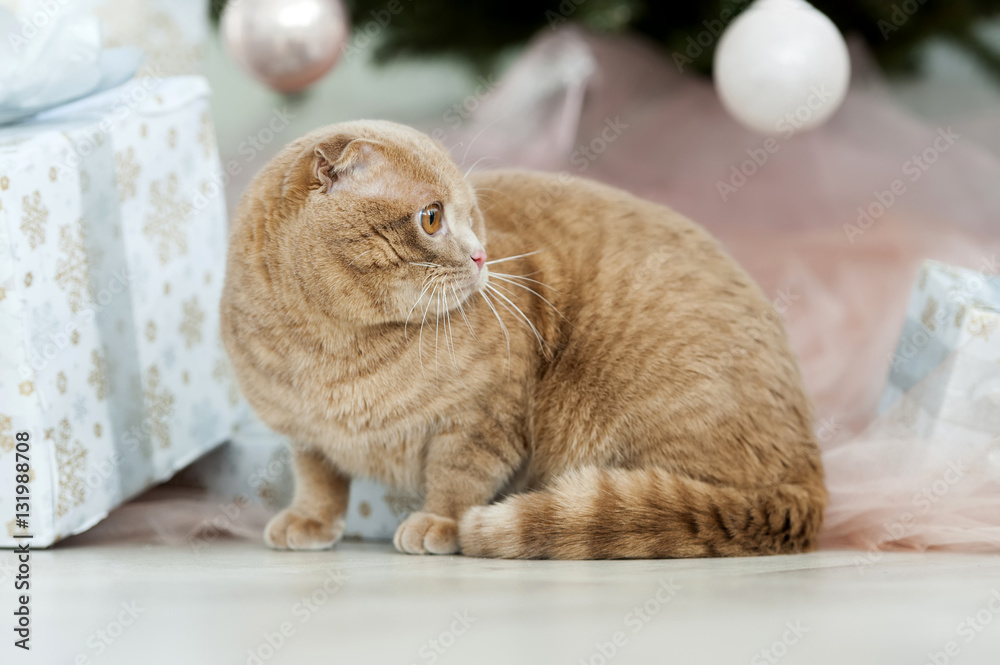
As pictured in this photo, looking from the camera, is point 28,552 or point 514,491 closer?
point 28,552

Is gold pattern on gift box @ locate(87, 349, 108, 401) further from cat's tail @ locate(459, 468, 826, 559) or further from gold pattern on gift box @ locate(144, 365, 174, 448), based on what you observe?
cat's tail @ locate(459, 468, 826, 559)

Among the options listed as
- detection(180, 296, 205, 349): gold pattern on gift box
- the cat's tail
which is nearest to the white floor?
the cat's tail

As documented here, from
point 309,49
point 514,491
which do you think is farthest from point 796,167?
point 514,491

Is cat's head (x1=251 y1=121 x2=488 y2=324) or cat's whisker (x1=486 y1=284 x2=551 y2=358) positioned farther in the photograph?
cat's whisker (x1=486 y1=284 x2=551 y2=358)

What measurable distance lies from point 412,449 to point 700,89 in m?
1.69

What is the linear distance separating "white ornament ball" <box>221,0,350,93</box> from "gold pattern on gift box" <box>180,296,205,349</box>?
0.49 meters

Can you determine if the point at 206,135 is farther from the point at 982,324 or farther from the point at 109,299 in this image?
the point at 982,324

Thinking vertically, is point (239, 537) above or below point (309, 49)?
below

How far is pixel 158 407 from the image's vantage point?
148 cm

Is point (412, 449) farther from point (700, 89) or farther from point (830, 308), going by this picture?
point (700, 89)

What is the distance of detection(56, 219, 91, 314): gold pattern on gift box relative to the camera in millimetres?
1237

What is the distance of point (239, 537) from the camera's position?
140 centimetres

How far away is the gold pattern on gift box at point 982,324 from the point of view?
127cm

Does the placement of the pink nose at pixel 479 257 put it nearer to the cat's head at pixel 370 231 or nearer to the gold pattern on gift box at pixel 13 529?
the cat's head at pixel 370 231
